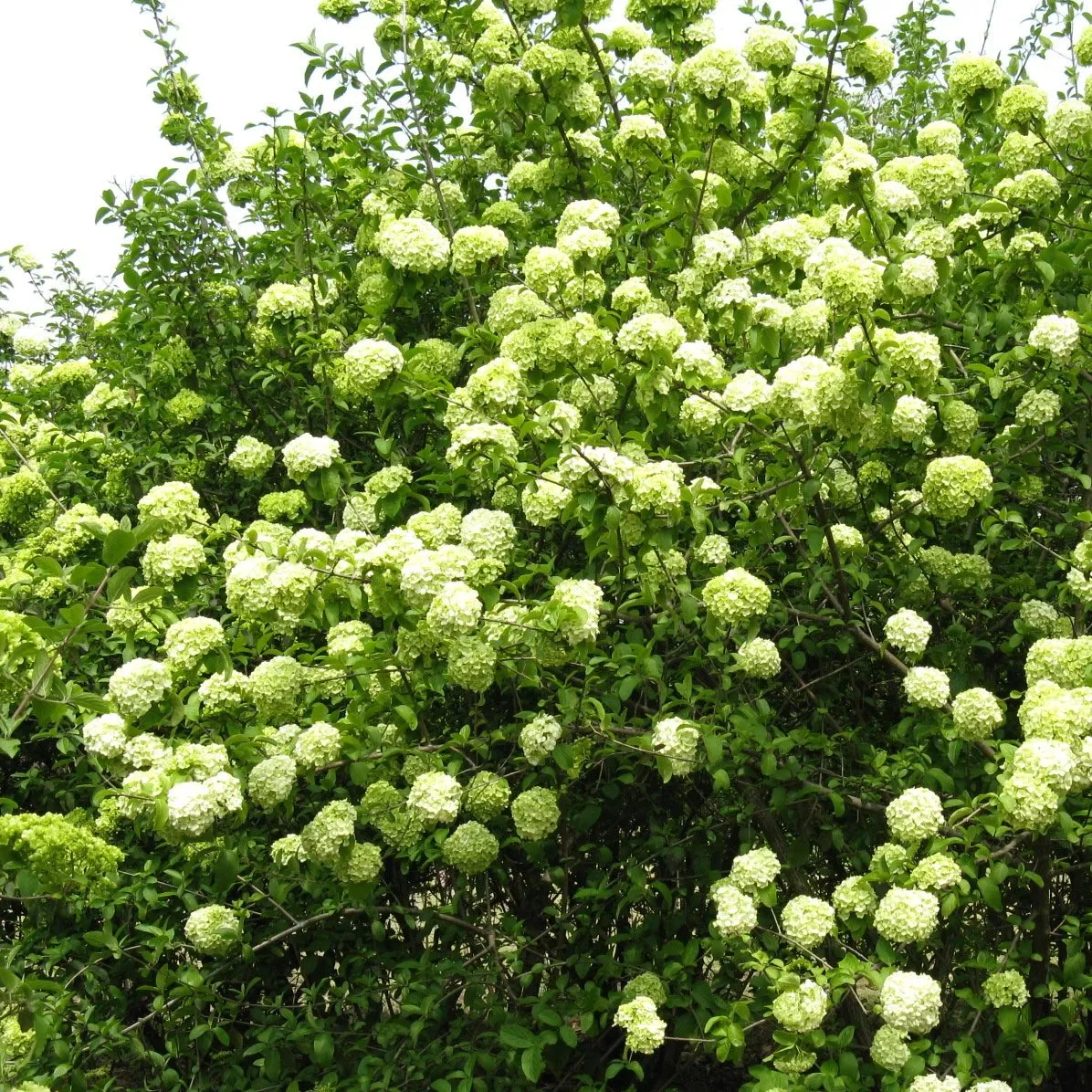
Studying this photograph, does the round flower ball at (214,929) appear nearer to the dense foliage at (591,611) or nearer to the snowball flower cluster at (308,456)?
the dense foliage at (591,611)

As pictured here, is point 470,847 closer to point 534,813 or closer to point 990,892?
point 534,813

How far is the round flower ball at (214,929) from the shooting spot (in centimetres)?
380

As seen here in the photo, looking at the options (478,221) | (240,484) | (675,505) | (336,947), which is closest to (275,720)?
(336,947)

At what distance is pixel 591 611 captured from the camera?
3.44m

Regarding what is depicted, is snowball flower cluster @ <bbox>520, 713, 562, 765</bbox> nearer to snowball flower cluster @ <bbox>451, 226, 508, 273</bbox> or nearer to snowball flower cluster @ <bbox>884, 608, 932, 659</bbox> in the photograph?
snowball flower cluster @ <bbox>884, 608, 932, 659</bbox>

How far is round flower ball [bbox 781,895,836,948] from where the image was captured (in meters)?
3.43

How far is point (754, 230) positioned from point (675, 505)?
6.75 ft

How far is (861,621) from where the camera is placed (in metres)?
4.12

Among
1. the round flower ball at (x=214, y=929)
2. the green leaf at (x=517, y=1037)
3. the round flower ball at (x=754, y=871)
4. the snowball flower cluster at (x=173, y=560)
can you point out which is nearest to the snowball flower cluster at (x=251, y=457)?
the snowball flower cluster at (x=173, y=560)

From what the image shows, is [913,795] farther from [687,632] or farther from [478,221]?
[478,221]

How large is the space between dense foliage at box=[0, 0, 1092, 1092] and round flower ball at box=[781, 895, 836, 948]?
1 cm

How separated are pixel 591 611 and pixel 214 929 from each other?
1476 mm

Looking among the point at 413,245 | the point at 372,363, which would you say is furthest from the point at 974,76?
the point at 372,363

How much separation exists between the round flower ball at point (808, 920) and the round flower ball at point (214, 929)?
159 cm
